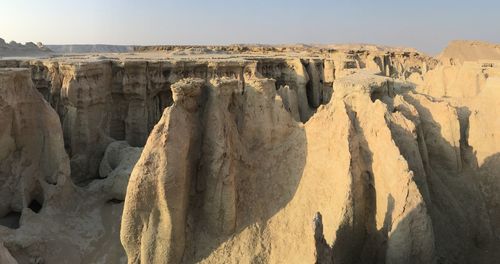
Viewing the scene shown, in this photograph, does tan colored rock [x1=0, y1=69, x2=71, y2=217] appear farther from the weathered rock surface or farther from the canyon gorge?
the canyon gorge

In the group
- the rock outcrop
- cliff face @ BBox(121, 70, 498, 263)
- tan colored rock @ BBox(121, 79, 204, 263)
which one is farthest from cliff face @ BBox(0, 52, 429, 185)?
the rock outcrop

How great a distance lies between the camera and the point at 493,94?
10.9 metres

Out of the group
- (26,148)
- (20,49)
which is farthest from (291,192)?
(20,49)

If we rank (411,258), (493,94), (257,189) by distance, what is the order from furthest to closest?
(493,94) < (257,189) < (411,258)

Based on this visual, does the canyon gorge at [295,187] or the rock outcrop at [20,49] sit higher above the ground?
the rock outcrop at [20,49]

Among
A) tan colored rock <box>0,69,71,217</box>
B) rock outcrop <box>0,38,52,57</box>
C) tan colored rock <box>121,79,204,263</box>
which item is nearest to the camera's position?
tan colored rock <box>121,79,204,263</box>

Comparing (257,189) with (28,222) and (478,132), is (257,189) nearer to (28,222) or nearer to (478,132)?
(478,132)

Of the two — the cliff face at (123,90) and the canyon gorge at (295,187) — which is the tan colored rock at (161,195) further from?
the cliff face at (123,90)

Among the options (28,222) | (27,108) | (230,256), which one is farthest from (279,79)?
(230,256)

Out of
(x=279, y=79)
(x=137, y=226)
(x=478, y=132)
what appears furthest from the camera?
(x=279, y=79)

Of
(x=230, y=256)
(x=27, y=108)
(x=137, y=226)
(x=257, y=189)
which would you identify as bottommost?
(x=230, y=256)

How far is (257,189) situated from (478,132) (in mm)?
5305

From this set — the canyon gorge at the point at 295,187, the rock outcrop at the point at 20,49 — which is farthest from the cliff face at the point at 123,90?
the rock outcrop at the point at 20,49

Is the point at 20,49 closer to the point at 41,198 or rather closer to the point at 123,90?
the point at 123,90
